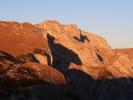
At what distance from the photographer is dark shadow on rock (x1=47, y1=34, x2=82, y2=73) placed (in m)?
150

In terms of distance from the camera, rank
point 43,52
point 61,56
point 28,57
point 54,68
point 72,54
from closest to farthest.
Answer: point 54,68 < point 28,57 < point 43,52 < point 61,56 < point 72,54

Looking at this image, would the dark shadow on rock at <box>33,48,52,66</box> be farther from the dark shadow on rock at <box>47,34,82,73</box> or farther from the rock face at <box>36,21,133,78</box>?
the rock face at <box>36,21,133,78</box>

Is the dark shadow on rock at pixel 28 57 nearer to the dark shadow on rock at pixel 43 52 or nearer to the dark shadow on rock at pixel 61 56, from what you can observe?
the dark shadow on rock at pixel 43 52

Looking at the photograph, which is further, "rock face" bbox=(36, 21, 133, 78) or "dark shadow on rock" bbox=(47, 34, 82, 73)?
"rock face" bbox=(36, 21, 133, 78)

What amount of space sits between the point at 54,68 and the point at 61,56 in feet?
145

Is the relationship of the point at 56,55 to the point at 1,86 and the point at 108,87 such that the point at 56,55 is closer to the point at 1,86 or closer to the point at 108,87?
the point at 108,87

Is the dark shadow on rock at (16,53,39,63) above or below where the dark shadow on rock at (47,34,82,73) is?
above

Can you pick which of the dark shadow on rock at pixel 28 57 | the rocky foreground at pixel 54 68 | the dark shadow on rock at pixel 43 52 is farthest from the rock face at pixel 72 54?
the dark shadow on rock at pixel 28 57

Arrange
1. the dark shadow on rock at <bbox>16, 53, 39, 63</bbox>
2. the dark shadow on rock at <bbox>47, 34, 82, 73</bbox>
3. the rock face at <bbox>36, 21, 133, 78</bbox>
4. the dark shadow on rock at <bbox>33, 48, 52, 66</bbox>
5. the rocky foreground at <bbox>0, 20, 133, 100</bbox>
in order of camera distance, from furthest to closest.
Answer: the rock face at <bbox>36, 21, 133, 78</bbox> → the dark shadow on rock at <bbox>47, 34, 82, 73</bbox> → the dark shadow on rock at <bbox>33, 48, 52, 66</bbox> → the dark shadow on rock at <bbox>16, 53, 39, 63</bbox> → the rocky foreground at <bbox>0, 20, 133, 100</bbox>

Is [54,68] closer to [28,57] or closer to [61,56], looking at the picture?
[28,57]

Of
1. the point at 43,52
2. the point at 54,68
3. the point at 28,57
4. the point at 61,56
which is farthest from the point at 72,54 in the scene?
the point at 54,68

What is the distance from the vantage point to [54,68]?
114125 millimetres

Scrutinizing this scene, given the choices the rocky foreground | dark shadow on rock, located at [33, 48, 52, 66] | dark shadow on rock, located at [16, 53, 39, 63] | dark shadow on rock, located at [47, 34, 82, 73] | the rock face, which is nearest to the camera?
the rocky foreground

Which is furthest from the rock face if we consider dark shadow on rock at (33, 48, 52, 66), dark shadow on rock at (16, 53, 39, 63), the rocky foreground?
dark shadow on rock at (16, 53, 39, 63)
